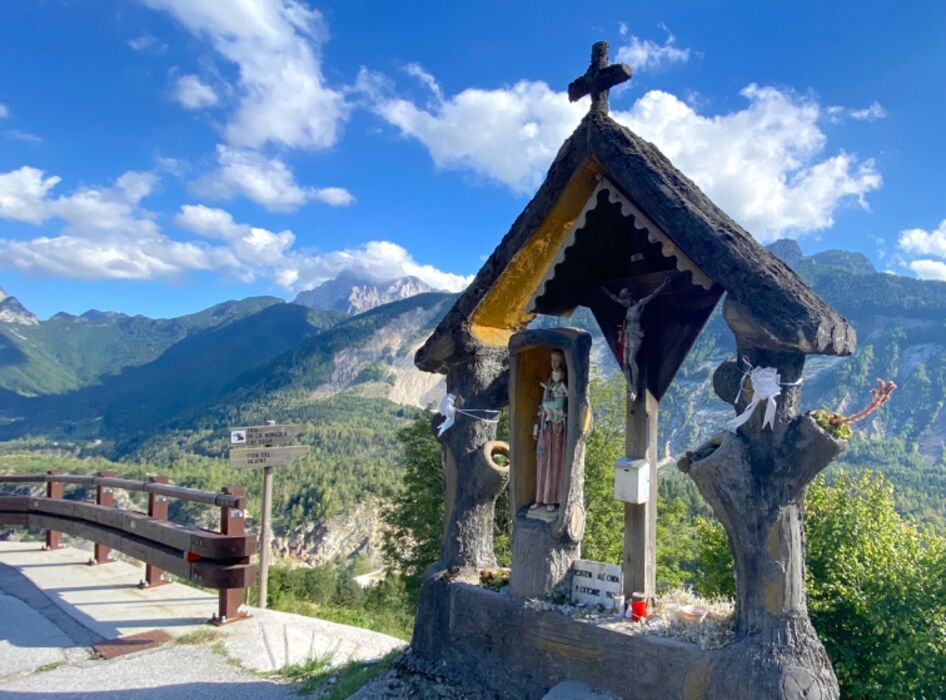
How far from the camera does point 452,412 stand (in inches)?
275

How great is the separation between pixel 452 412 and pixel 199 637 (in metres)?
4.80

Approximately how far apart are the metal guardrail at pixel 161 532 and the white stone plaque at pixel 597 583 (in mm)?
5022

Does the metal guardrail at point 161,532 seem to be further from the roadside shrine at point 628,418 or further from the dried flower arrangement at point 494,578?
the dried flower arrangement at point 494,578

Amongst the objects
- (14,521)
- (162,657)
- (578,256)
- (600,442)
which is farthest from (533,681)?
(600,442)

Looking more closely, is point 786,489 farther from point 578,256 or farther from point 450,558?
point 450,558

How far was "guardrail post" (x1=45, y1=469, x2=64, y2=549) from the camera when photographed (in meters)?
13.0

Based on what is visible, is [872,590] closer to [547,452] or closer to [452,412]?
[547,452]

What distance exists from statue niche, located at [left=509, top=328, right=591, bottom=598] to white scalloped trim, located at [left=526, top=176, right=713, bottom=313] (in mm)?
687

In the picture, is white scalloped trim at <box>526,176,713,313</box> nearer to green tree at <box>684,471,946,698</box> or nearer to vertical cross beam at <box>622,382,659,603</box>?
vertical cross beam at <box>622,382,659,603</box>

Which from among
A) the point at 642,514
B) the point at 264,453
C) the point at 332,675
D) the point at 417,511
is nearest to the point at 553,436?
the point at 642,514

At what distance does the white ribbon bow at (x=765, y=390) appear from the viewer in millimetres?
4461

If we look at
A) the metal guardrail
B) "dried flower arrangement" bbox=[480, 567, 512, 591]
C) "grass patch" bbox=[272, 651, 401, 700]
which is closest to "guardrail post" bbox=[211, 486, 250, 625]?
the metal guardrail

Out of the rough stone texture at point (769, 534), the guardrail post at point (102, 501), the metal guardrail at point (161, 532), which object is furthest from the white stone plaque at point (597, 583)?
the guardrail post at point (102, 501)

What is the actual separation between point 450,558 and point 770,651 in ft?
11.3
